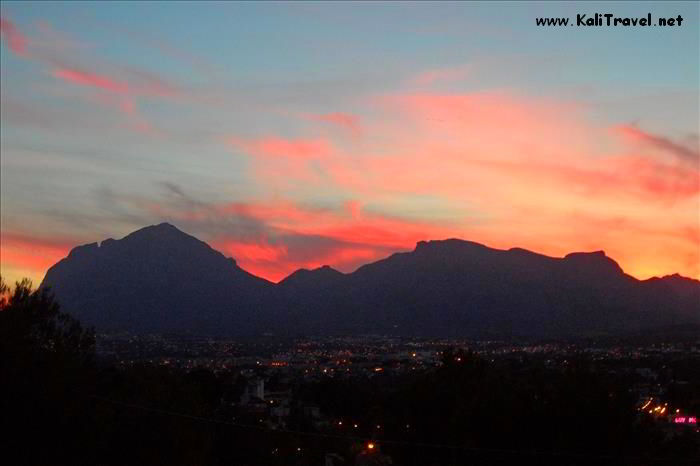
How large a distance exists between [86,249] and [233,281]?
27069 millimetres

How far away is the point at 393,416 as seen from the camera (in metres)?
29.9

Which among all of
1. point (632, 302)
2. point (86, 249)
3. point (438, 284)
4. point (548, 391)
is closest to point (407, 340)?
point (438, 284)

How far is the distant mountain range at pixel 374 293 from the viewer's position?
432 ft

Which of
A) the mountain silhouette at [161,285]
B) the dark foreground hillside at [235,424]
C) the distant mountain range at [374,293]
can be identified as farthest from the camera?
the mountain silhouette at [161,285]

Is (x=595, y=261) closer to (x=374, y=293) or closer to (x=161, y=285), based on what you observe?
Result: (x=374, y=293)

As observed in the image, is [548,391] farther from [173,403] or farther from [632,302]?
[632,302]

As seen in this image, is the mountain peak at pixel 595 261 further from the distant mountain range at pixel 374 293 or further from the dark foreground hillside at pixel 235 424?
the dark foreground hillside at pixel 235 424

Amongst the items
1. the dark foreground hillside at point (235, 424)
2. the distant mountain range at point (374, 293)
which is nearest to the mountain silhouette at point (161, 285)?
the distant mountain range at point (374, 293)

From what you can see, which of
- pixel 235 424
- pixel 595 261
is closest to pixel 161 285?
pixel 595 261

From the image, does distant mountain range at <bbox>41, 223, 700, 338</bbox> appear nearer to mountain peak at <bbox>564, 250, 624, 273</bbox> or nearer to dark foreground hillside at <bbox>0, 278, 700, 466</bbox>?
mountain peak at <bbox>564, 250, 624, 273</bbox>

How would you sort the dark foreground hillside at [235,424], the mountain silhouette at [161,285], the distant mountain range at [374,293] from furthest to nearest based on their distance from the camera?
the mountain silhouette at [161,285]
the distant mountain range at [374,293]
the dark foreground hillside at [235,424]

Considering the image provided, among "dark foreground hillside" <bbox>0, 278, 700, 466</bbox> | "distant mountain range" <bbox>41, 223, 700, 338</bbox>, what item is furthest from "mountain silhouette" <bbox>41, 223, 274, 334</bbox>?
"dark foreground hillside" <bbox>0, 278, 700, 466</bbox>

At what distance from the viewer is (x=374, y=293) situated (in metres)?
150

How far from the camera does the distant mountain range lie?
131625 mm
